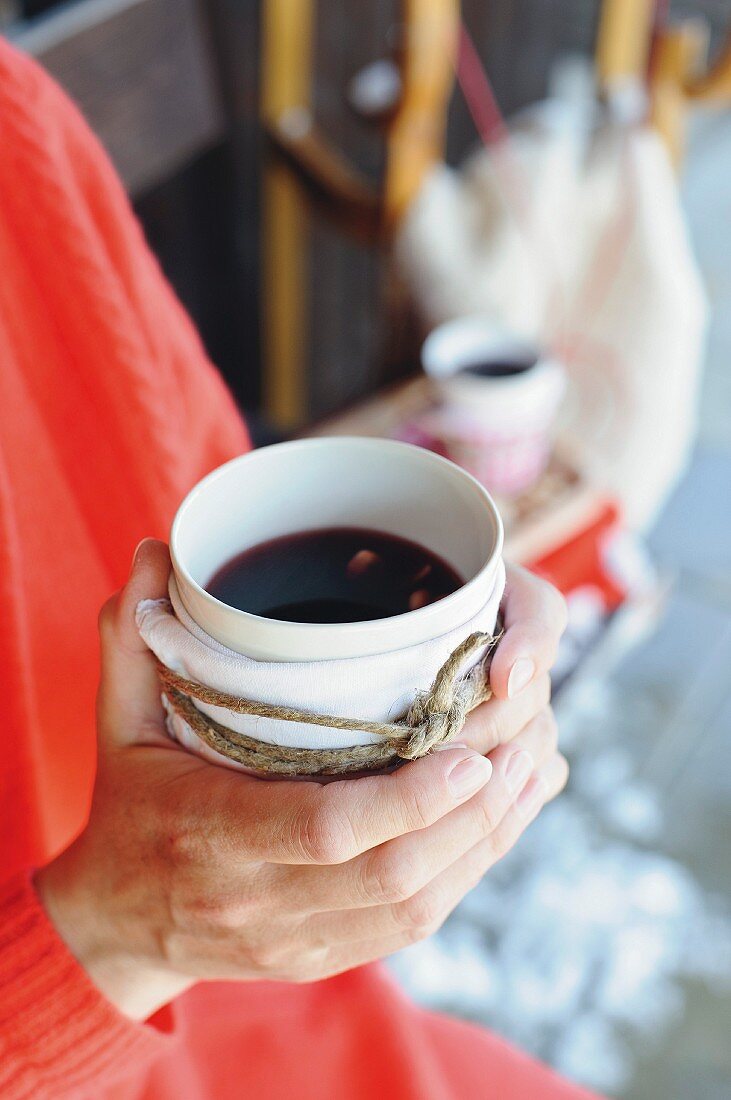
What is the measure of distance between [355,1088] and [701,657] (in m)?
1.23

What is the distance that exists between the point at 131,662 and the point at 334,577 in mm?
107

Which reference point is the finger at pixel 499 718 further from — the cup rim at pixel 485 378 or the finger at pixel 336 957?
the cup rim at pixel 485 378

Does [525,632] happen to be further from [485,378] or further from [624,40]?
[624,40]

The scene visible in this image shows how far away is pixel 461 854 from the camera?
46cm

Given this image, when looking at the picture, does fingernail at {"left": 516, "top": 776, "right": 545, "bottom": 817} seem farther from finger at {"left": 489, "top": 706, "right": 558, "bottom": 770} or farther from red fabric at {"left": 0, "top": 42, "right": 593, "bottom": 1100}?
red fabric at {"left": 0, "top": 42, "right": 593, "bottom": 1100}

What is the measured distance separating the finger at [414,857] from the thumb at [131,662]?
0.11 meters

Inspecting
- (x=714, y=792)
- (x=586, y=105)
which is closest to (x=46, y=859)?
(x=714, y=792)

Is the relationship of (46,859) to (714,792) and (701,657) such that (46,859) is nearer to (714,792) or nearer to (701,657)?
(714,792)

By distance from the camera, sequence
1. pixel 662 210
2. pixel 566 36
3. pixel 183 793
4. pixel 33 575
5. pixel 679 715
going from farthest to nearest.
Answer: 1. pixel 566 36
2. pixel 679 715
3. pixel 662 210
4. pixel 33 575
5. pixel 183 793

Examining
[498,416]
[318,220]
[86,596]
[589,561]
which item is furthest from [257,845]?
[318,220]

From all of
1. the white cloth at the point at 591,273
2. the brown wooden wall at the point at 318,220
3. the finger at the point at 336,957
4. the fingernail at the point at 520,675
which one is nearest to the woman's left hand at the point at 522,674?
the fingernail at the point at 520,675

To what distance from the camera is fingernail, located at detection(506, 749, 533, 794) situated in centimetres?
46

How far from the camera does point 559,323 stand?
1.59m

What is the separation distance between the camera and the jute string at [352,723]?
40 centimetres
